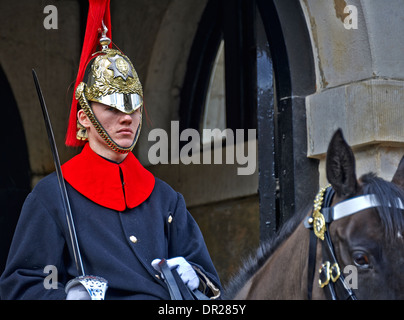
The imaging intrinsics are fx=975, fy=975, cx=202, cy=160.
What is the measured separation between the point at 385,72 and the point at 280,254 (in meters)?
1.64

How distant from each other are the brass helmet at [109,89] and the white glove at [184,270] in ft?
1.46

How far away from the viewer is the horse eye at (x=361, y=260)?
109 inches

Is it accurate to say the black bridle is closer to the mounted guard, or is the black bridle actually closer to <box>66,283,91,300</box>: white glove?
the mounted guard

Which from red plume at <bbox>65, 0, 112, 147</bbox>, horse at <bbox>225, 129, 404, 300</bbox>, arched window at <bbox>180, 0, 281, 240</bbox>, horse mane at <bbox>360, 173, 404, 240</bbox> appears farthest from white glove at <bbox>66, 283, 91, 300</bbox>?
arched window at <bbox>180, 0, 281, 240</bbox>

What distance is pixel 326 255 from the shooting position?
291 cm

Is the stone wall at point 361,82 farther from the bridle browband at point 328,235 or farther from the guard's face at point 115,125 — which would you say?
the bridle browband at point 328,235

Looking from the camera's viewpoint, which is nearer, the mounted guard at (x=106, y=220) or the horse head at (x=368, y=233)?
the horse head at (x=368, y=233)

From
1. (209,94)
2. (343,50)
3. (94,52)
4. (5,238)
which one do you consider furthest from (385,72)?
(5,238)

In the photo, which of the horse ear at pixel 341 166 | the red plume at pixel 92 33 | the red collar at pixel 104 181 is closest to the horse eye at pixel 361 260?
the horse ear at pixel 341 166

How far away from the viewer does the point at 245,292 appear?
3.36m

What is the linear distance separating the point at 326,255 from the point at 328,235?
2.4 inches

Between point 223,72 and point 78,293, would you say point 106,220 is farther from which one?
point 223,72

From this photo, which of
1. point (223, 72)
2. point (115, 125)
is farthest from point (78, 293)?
point (223, 72)

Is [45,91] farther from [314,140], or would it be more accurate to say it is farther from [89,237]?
[89,237]
